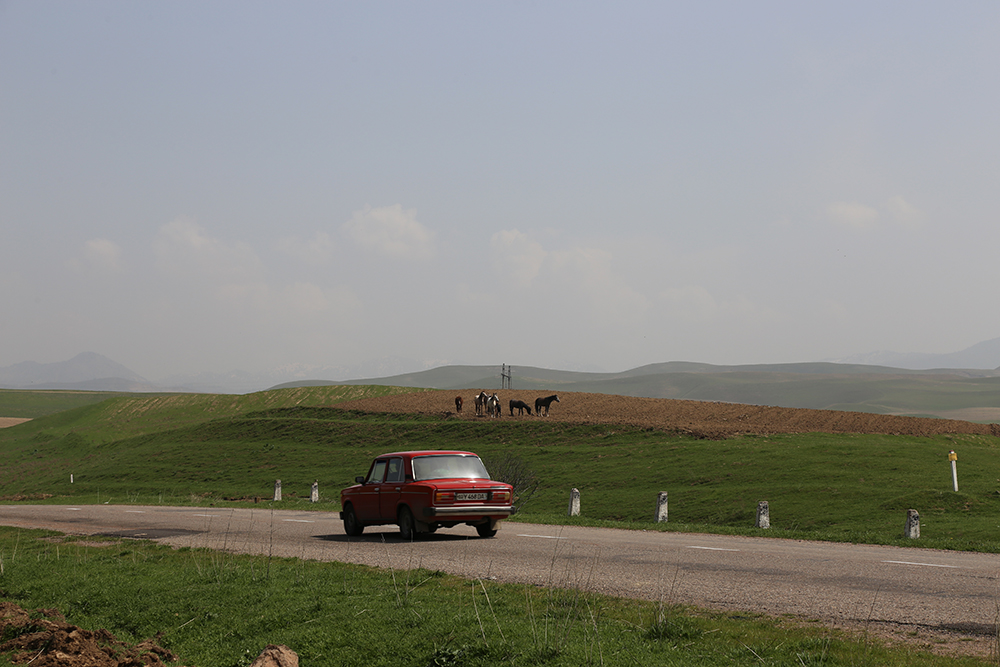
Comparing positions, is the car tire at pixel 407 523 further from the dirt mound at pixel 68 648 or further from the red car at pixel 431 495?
the dirt mound at pixel 68 648

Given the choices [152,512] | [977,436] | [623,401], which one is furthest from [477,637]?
[623,401]

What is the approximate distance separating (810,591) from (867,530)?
1113cm

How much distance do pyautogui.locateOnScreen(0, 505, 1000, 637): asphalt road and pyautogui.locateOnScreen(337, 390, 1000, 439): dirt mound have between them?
2339cm

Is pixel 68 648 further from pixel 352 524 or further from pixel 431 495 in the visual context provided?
pixel 352 524

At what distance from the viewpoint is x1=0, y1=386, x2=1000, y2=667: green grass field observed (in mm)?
8094

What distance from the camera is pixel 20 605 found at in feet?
38.9

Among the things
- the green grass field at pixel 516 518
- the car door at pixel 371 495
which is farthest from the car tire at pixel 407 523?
the green grass field at pixel 516 518

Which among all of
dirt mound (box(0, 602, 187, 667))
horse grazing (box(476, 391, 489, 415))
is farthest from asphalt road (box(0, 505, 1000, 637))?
horse grazing (box(476, 391, 489, 415))

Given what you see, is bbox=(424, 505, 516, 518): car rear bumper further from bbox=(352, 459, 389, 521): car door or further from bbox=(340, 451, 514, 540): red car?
bbox=(352, 459, 389, 521): car door

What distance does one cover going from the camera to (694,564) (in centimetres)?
1407

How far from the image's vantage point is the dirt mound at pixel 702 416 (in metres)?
40.7

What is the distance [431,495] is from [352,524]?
11.4 ft

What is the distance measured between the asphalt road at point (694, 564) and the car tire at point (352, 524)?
233mm

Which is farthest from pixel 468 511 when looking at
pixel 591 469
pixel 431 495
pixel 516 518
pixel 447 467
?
pixel 591 469
